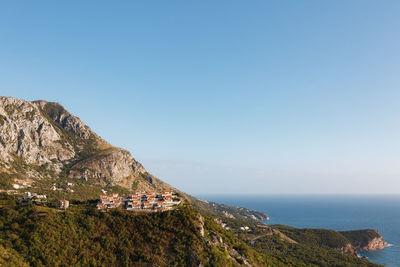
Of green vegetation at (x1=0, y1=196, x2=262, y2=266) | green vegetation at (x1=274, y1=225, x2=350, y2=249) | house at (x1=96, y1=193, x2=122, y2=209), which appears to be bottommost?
green vegetation at (x1=274, y1=225, x2=350, y2=249)

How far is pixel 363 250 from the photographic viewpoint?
623 feet

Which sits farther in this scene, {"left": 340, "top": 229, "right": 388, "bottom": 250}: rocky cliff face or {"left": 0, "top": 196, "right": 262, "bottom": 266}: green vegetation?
{"left": 340, "top": 229, "right": 388, "bottom": 250}: rocky cliff face

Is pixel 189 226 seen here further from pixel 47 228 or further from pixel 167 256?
pixel 47 228

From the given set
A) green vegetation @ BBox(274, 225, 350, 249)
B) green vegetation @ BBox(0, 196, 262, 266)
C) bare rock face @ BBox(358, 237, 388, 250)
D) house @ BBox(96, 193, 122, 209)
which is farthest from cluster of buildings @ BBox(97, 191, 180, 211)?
bare rock face @ BBox(358, 237, 388, 250)

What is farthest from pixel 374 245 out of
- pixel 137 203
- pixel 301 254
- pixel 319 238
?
pixel 137 203

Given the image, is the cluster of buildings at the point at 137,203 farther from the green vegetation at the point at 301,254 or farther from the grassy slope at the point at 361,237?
the grassy slope at the point at 361,237

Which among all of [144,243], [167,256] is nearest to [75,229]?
[144,243]

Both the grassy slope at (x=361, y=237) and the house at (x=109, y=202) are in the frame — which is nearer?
the house at (x=109, y=202)

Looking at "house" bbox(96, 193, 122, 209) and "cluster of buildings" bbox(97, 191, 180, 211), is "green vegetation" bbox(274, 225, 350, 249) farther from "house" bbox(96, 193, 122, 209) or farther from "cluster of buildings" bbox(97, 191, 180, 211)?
"house" bbox(96, 193, 122, 209)

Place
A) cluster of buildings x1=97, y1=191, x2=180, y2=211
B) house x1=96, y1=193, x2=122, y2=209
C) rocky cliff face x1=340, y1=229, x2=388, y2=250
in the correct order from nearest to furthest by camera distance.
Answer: house x1=96, y1=193, x2=122, y2=209
cluster of buildings x1=97, y1=191, x2=180, y2=211
rocky cliff face x1=340, y1=229, x2=388, y2=250

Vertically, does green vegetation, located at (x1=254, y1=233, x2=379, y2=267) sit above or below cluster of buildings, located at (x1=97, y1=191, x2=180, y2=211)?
below

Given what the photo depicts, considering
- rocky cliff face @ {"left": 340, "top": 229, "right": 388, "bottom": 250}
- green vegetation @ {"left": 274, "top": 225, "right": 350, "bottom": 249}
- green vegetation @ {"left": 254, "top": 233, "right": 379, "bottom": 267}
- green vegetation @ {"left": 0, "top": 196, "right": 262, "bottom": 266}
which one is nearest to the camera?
green vegetation @ {"left": 0, "top": 196, "right": 262, "bottom": 266}

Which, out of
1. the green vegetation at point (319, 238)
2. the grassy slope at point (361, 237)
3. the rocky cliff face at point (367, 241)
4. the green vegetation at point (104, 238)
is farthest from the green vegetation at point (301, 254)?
the rocky cliff face at point (367, 241)

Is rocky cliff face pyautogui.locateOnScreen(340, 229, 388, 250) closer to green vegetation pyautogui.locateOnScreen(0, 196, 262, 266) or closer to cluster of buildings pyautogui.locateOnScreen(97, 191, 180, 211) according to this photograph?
green vegetation pyautogui.locateOnScreen(0, 196, 262, 266)
